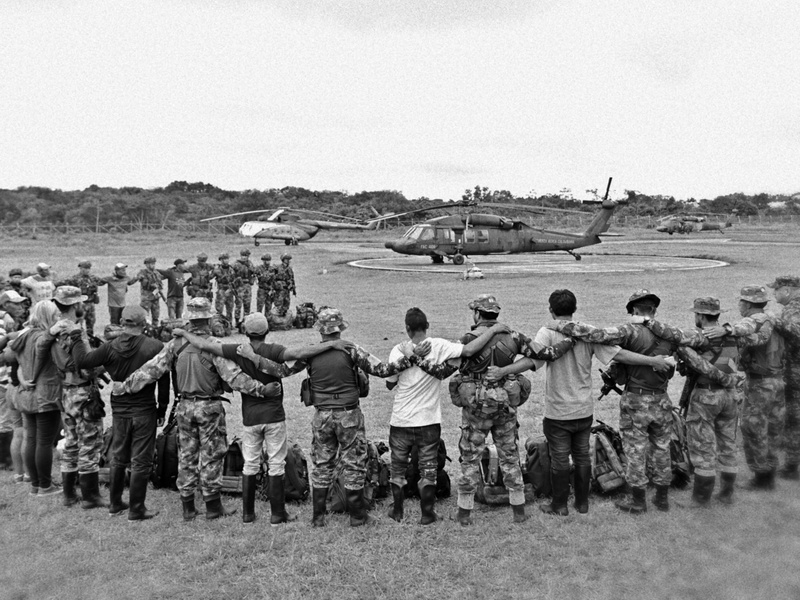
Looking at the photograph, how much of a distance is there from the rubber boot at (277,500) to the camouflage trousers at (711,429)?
3.53 m

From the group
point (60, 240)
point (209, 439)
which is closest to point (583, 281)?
point (209, 439)

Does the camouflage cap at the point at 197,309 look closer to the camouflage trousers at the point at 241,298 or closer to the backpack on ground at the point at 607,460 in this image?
the backpack on ground at the point at 607,460

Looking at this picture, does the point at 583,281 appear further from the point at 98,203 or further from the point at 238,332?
the point at 98,203

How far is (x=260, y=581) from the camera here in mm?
4156

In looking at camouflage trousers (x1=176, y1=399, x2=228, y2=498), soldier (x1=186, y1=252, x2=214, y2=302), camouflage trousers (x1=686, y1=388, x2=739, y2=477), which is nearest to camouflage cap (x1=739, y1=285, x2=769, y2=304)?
camouflage trousers (x1=686, y1=388, x2=739, y2=477)

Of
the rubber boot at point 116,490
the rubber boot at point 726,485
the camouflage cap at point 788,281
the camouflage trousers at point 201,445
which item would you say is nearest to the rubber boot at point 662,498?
the rubber boot at point 726,485

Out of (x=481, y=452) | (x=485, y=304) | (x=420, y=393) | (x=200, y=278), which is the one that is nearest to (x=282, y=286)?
(x=200, y=278)

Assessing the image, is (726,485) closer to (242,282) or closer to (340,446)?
(340,446)

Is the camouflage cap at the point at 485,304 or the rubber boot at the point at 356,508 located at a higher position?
the camouflage cap at the point at 485,304

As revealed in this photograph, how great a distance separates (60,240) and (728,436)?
48.4m

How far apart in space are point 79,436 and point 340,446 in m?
2.39

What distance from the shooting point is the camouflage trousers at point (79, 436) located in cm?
529

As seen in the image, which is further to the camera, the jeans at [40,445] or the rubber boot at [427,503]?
the jeans at [40,445]

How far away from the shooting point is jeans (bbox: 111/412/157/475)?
511 cm
